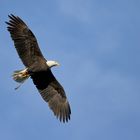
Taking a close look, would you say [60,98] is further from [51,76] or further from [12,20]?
[12,20]

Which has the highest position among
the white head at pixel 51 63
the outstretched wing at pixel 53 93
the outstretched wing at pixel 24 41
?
the outstretched wing at pixel 24 41

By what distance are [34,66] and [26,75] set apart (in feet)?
1.32

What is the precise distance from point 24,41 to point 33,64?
2.72 feet

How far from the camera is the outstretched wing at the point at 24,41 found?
88.8 ft

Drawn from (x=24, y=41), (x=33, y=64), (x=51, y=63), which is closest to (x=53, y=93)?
(x=51, y=63)

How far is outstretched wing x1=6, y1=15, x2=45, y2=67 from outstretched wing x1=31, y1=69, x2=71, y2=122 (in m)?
0.58

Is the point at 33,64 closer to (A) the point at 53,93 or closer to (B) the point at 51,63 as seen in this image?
(B) the point at 51,63

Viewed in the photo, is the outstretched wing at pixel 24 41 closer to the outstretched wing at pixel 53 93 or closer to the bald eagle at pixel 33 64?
the bald eagle at pixel 33 64

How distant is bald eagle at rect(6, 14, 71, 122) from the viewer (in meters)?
27.0

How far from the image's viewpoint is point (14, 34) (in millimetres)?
27109

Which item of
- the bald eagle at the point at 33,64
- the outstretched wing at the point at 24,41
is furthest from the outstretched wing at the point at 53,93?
the outstretched wing at the point at 24,41

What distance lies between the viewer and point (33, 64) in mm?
27141

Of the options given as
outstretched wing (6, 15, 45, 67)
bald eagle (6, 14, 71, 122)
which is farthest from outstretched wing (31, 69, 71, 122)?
outstretched wing (6, 15, 45, 67)

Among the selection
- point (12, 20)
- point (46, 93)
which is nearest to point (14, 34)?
point (12, 20)
